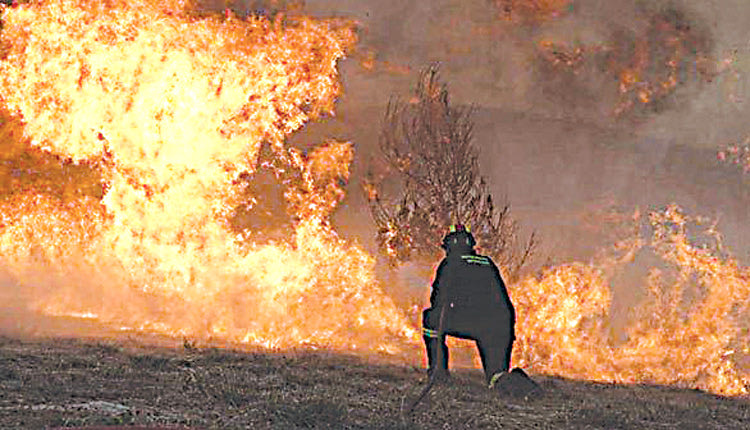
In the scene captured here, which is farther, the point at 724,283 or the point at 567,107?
the point at 567,107

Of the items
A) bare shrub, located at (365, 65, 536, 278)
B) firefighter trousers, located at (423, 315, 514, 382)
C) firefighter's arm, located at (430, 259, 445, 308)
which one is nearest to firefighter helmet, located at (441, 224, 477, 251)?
firefighter's arm, located at (430, 259, 445, 308)

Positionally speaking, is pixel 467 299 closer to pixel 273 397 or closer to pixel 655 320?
pixel 273 397

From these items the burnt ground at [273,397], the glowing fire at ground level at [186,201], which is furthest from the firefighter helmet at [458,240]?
the glowing fire at ground level at [186,201]

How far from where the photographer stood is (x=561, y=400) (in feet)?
50.3

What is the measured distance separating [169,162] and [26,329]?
858 cm

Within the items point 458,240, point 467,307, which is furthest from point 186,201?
point 467,307

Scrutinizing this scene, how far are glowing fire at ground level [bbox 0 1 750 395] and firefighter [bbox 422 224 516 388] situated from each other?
1052 centimetres

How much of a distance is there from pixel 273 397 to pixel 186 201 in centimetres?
1703

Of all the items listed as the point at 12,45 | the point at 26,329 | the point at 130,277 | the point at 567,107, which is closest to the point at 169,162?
the point at 130,277

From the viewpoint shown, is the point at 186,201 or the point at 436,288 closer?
the point at 436,288

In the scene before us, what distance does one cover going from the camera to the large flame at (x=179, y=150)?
2903 centimetres

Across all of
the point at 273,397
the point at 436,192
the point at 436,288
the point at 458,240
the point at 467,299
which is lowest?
the point at 273,397

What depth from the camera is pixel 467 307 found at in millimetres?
15359

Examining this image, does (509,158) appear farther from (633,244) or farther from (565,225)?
(633,244)
